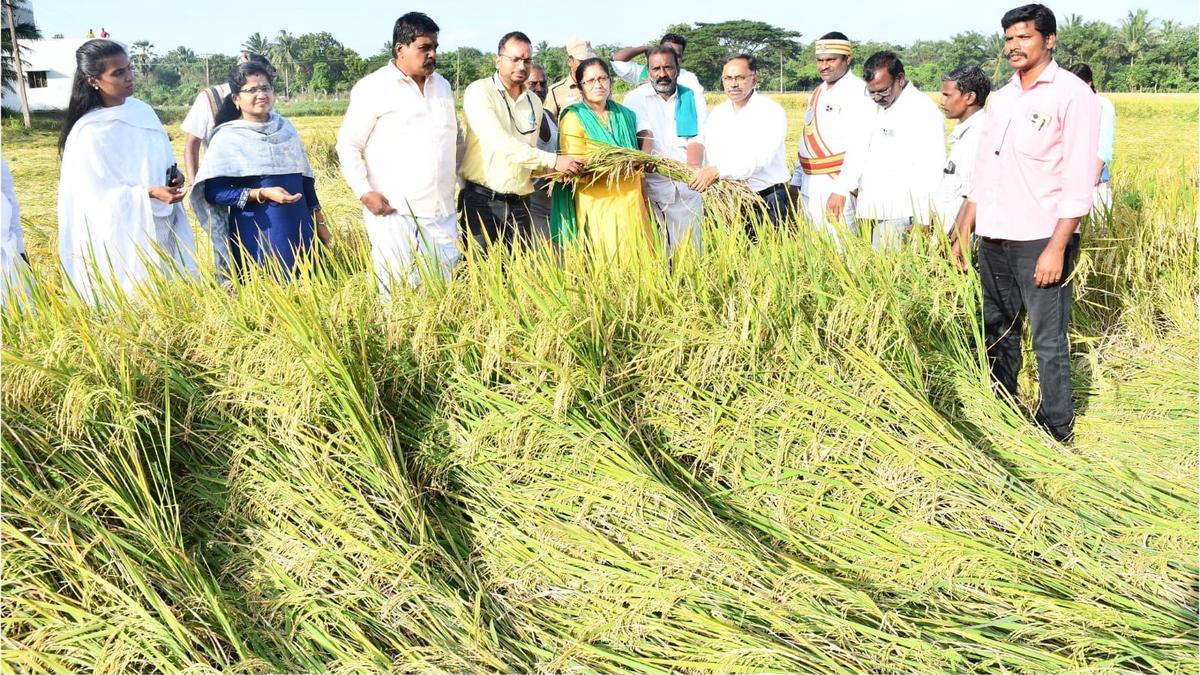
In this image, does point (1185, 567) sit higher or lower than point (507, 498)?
lower

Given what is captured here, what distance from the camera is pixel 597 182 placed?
3812mm

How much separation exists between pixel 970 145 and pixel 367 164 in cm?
270

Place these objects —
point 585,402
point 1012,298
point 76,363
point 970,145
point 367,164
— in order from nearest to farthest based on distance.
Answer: point 76,363
point 585,402
point 1012,298
point 367,164
point 970,145

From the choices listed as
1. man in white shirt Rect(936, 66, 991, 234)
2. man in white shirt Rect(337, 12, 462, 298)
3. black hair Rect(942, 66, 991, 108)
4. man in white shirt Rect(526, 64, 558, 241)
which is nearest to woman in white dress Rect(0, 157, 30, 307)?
man in white shirt Rect(337, 12, 462, 298)

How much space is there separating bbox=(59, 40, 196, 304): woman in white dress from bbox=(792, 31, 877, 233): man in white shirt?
2954 millimetres

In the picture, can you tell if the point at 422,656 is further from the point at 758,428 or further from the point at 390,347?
the point at 758,428

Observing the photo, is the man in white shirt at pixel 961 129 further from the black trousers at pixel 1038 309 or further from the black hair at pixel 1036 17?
the black hair at pixel 1036 17

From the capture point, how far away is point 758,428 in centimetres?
253

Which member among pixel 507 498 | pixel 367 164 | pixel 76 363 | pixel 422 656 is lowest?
pixel 422 656

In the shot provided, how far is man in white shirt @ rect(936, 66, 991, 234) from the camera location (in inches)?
166

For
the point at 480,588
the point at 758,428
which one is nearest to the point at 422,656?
the point at 480,588

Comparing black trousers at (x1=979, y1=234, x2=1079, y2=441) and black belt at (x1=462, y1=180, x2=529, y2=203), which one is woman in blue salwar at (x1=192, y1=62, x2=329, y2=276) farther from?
black trousers at (x1=979, y1=234, x2=1079, y2=441)

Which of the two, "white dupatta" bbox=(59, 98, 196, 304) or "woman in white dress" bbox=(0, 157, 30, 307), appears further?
"white dupatta" bbox=(59, 98, 196, 304)

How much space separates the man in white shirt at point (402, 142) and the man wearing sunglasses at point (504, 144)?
112mm
